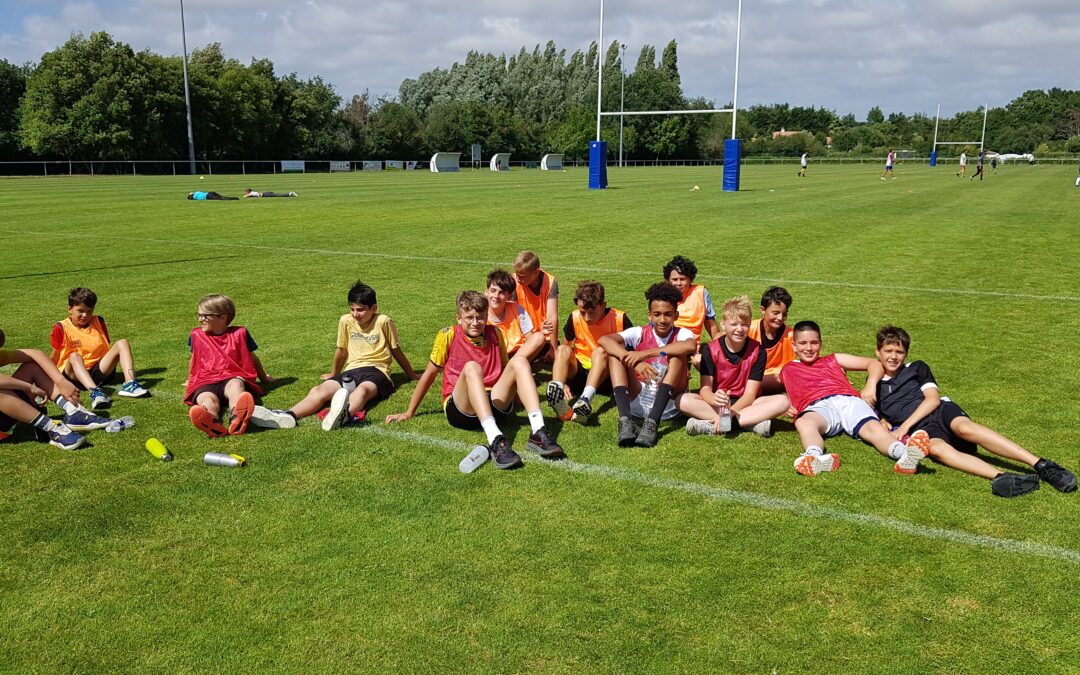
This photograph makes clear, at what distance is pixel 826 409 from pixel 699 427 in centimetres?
85

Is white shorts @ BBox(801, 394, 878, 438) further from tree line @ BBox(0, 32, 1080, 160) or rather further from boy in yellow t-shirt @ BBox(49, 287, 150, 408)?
tree line @ BBox(0, 32, 1080, 160)

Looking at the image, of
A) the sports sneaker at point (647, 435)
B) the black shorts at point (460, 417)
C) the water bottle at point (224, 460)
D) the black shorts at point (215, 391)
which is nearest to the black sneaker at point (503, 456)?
the black shorts at point (460, 417)

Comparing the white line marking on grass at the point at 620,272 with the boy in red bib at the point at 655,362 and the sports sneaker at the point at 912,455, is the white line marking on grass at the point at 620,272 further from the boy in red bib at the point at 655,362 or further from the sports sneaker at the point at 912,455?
the sports sneaker at the point at 912,455

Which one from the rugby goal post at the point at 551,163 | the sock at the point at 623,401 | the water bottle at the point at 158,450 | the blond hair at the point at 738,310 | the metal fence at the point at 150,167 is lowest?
the water bottle at the point at 158,450

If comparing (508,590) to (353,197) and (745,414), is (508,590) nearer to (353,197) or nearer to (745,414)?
(745,414)

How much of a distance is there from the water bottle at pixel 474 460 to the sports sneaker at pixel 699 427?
1443 millimetres

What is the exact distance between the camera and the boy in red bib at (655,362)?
5719 millimetres

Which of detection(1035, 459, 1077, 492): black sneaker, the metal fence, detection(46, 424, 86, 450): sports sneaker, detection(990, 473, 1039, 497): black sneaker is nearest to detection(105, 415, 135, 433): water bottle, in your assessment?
detection(46, 424, 86, 450): sports sneaker

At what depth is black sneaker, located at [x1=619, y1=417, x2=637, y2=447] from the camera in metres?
5.42

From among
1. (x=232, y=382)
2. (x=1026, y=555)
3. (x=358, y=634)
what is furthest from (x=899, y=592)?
(x=232, y=382)

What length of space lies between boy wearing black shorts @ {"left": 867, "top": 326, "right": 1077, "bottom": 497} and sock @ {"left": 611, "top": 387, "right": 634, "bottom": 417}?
1666mm

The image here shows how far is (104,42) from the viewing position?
6031 centimetres

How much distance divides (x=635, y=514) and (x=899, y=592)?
1.33m

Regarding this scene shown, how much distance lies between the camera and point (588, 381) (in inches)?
239
